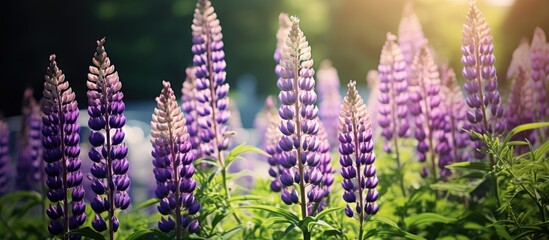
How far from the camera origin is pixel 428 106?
426cm

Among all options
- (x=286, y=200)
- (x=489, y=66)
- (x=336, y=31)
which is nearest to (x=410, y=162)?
(x=489, y=66)

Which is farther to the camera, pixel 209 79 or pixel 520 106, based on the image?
pixel 520 106

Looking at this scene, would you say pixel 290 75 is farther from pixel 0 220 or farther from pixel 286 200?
pixel 0 220

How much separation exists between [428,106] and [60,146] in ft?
7.64

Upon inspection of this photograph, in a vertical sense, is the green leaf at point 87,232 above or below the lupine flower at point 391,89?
below

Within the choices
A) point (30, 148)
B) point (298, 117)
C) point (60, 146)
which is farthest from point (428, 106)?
point (30, 148)

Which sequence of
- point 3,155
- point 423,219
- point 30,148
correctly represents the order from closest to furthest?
1. point 423,219
2. point 3,155
3. point 30,148

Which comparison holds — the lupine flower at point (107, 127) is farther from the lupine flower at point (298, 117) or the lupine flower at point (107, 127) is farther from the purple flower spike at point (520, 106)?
the purple flower spike at point (520, 106)

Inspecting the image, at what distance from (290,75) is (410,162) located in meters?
1.85

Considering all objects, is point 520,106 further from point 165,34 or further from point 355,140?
point 165,34

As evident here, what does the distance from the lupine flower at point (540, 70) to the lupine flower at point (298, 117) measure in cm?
203

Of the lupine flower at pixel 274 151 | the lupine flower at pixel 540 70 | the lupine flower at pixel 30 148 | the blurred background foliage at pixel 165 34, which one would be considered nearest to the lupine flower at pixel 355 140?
the lupine flower at pixel 274 151

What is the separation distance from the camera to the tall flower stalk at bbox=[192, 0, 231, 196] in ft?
12.8

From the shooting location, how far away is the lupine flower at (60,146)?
10.3 ft
